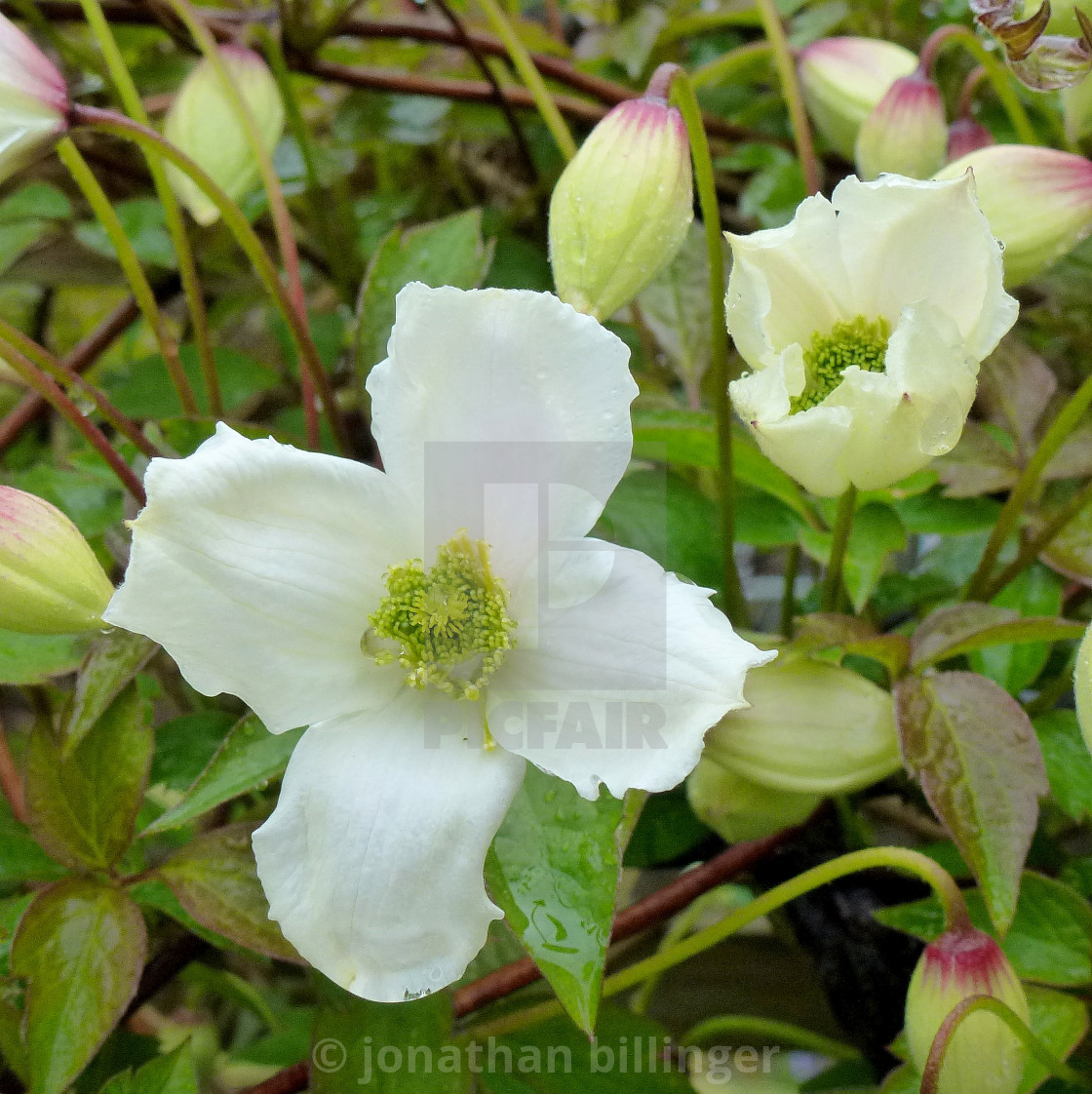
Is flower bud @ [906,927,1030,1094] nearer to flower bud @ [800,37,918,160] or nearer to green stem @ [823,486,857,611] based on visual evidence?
green stem @ [823,486,857,611]

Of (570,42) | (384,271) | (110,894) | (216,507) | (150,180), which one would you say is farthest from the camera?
(570,42)

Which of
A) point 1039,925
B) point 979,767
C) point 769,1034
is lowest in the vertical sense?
point 769,1034

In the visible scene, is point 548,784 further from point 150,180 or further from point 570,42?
point 570,42

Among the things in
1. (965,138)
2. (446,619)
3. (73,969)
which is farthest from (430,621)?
(965,138)

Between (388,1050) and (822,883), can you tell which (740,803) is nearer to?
(822,883)

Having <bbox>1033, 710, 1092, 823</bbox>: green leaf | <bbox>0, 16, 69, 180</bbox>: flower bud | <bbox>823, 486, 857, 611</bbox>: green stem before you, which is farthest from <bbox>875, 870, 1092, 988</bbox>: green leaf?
<bbox>0, 16, 69, 180</bbox>: flower bud

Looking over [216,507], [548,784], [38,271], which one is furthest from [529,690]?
[38,271]

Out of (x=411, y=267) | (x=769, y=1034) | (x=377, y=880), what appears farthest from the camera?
(x=769, y=1034)
